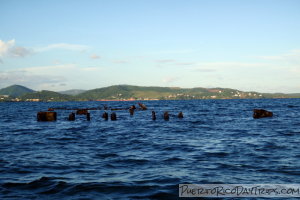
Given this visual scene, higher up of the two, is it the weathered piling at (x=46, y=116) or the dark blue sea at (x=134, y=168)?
the weathered piling at (x=46, y=116)

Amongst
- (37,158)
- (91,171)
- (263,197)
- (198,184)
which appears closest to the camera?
(263,197)

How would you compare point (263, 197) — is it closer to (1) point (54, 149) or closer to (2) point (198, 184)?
(2) point (198, 184)

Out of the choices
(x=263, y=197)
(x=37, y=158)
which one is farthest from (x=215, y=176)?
(x=37, y=158)

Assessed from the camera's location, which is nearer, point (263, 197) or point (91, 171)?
point (263, 197)

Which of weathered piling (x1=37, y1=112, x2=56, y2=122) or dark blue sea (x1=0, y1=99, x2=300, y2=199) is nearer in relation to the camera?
dark blue sea (x1=0, y1=99, x2=300, y2=199)

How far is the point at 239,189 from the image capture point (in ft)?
34.0

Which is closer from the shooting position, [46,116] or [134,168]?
[134,168]

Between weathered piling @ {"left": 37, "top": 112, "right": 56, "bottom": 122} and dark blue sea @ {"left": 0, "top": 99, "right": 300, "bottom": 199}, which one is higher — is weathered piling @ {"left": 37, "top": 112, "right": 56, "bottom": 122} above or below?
above

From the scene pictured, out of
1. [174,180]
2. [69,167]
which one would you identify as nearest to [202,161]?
[174,180]

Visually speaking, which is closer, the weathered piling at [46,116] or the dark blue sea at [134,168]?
the dark blue sea at [134,168]

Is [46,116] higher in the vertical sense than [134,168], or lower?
higher

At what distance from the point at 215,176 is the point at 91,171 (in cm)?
556

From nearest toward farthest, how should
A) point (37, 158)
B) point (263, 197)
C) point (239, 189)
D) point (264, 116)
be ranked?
1. point (263, 197)
2. point (239, 189)
3. point (37, 158)
4. point (264, 116)

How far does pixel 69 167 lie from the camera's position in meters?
14.1
